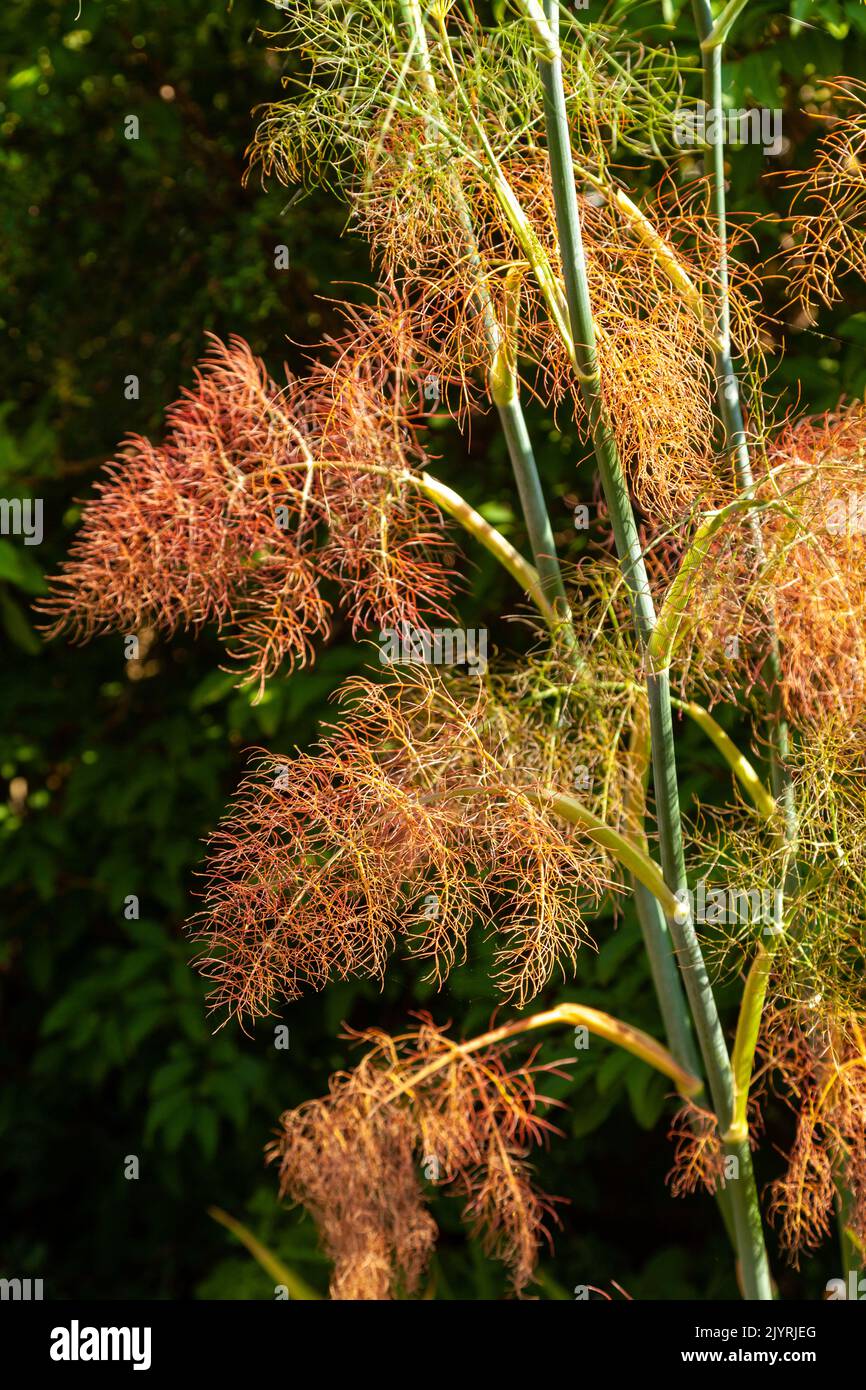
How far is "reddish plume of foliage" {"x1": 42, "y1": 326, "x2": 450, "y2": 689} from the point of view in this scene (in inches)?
36.4

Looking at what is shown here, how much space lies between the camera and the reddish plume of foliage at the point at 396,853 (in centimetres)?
88

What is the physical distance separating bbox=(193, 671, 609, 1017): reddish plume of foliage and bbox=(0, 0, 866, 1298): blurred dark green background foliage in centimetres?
46

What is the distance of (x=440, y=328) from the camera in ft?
3.00

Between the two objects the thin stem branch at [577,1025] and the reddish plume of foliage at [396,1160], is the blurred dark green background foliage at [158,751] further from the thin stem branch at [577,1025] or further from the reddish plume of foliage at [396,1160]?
the reddish plume of foliage at [396,1160]

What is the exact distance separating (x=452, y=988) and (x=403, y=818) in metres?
0.30

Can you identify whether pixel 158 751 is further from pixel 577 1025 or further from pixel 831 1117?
pixel 831 1117

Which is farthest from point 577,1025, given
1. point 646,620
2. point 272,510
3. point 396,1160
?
point 272,510

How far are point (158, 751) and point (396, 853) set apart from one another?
0.87 meters

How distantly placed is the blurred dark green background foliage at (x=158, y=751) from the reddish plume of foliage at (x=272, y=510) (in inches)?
17.3

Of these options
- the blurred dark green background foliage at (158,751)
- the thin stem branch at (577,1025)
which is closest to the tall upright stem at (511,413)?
the thin stem branch at (577,1025)

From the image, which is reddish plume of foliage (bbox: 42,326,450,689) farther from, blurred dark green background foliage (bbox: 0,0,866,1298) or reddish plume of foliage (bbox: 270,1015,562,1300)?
blurred dark green background foliage (bbox: 0,0,866,1298)

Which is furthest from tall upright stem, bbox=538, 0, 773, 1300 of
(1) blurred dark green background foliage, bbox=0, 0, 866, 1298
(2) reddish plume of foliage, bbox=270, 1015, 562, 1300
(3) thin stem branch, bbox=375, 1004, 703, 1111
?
(1) blurred dark green background foliage, bbox=0, 0, 866, 1298

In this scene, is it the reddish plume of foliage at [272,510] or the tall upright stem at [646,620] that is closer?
the tall upright stem at [646,620]
